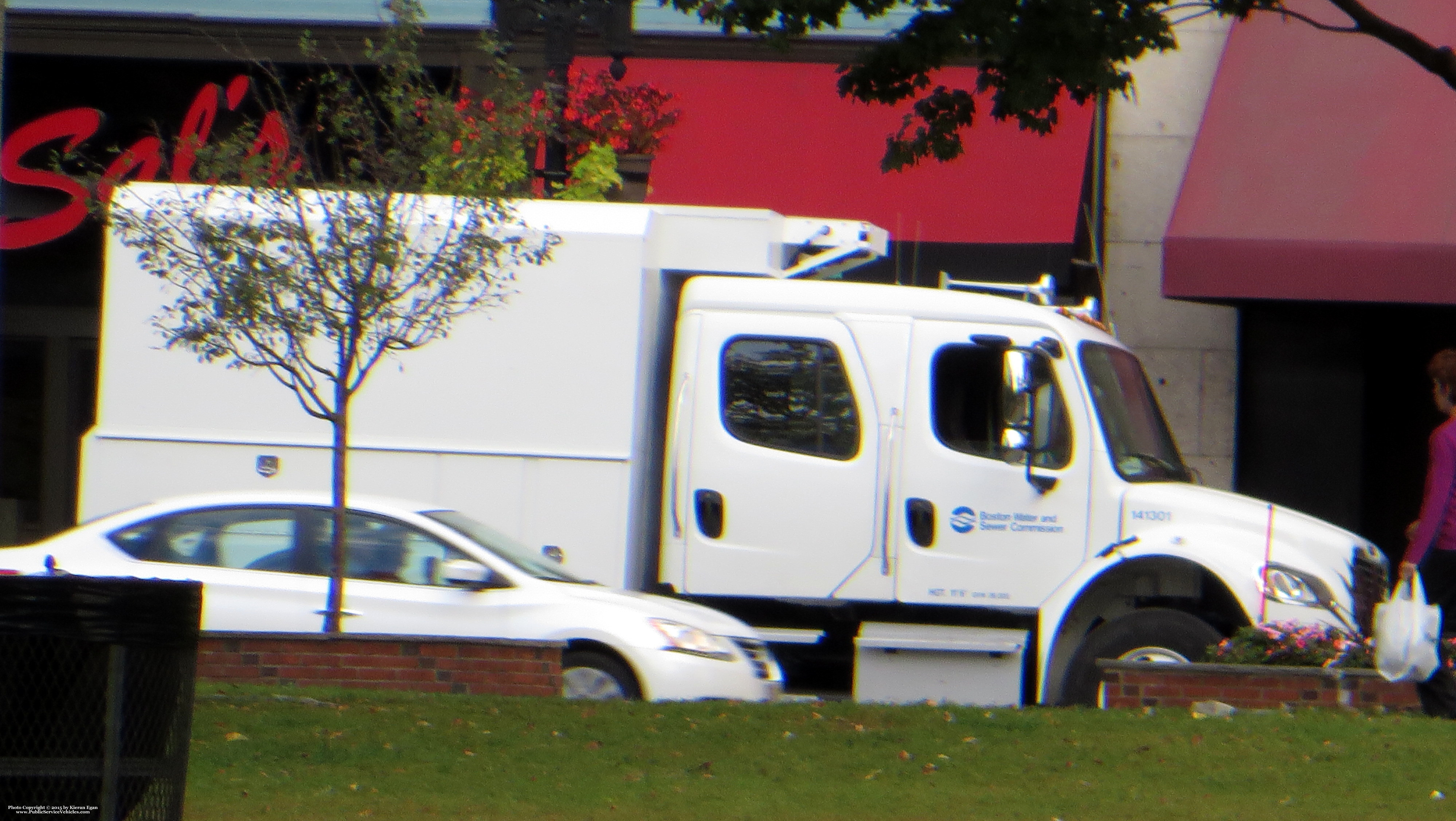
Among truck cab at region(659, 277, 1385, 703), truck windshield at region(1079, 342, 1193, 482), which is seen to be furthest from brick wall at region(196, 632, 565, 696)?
truck windshield at region(1079, 342, 1193, 482)

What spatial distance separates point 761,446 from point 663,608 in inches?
48.7

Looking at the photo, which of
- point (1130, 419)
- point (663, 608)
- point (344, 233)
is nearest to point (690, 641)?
point (663, 608)

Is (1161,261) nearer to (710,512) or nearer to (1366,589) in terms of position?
(1366,589)

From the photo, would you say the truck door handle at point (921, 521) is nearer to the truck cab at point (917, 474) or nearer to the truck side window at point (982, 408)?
the truck cab at point (917, 474)

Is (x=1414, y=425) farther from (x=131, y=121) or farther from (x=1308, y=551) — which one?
(x=131, y=121)

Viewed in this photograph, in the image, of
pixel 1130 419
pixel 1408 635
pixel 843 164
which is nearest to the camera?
pixel 1408 635

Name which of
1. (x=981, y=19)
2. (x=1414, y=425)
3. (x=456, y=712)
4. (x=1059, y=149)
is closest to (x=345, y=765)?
(x=456, y=712)

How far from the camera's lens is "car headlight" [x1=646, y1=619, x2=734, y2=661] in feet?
30.5

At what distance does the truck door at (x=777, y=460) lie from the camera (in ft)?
33.3

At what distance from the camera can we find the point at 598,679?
9352 millimetres

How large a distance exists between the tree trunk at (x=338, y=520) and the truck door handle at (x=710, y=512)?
1975mm

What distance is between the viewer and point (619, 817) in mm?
6379

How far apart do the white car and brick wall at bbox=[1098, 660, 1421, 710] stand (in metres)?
1.94

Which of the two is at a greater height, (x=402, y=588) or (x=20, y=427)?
(x=20, y=427)
